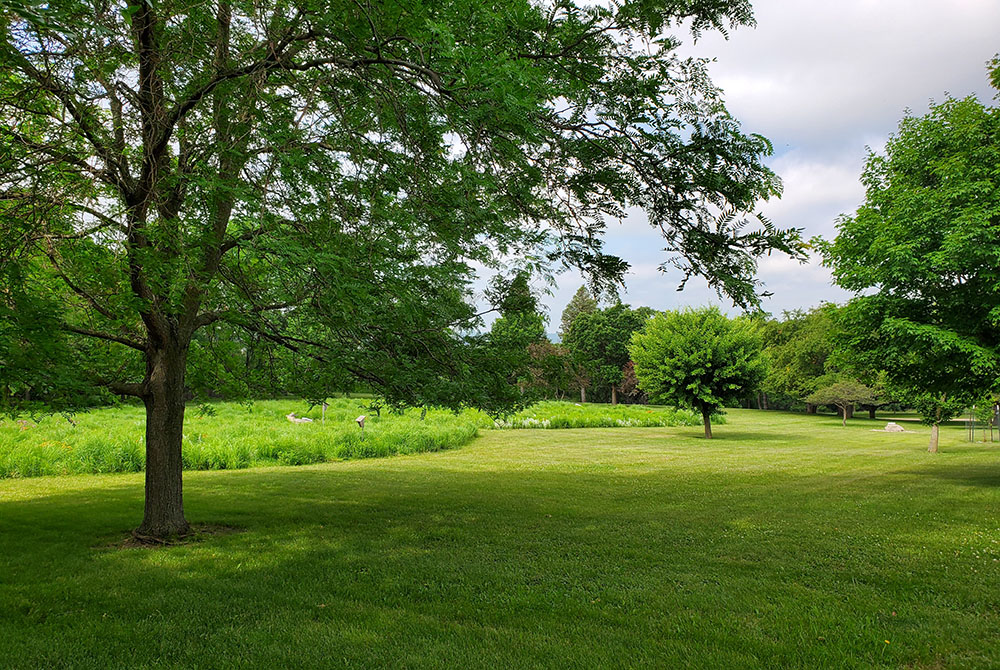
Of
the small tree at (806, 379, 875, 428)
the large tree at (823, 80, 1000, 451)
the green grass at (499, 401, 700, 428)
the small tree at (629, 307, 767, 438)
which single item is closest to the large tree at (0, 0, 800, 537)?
the large tree at (823, 80, 1000, 451)

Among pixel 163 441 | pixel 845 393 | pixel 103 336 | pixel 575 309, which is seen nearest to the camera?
pixel 103 336

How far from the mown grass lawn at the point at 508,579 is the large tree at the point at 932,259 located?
2743mm

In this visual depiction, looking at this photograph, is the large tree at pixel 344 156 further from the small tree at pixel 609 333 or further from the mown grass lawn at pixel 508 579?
the small tree at pixel 609 333

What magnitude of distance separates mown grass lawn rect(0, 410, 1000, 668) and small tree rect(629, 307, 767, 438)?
44.4 ft

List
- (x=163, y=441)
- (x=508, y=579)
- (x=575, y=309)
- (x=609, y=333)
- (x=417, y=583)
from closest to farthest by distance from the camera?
(x=417, y=583), (x=508, y=579), (x=163, y=441), (x=609, y=333), (x=575, y=309)

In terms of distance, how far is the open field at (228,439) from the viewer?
47.5 feet

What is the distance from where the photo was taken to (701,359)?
25812mm

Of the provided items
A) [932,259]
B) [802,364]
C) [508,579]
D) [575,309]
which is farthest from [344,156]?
[575,309]

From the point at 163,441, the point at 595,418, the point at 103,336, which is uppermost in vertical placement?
the point at 103,336

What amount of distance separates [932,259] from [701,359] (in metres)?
14.9

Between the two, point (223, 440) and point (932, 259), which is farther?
point (223, 440)

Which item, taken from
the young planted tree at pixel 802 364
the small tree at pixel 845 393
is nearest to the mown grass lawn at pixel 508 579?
the small tree at pixel 845 393

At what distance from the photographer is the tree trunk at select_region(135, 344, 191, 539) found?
7.52 metres

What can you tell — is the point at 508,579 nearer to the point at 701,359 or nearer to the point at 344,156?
the point at 344,156
